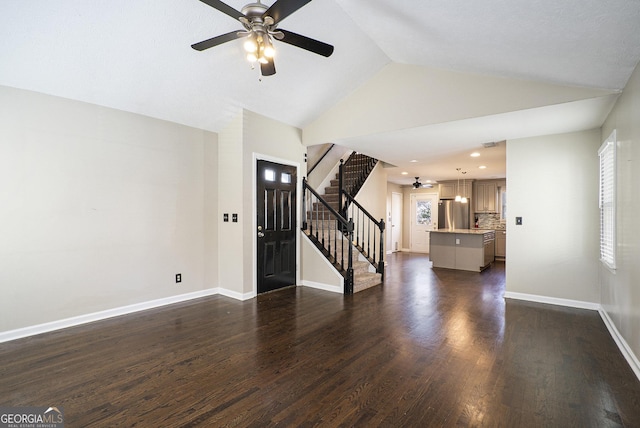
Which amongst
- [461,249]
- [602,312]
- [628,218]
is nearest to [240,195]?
[628,218]

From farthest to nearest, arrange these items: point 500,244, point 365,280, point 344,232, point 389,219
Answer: point 389,219
point 500,244
point 344,232
point 365,280

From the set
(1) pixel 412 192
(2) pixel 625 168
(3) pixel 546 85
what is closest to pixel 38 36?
(3) pixel 546 85

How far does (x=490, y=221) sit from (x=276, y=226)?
7302mm

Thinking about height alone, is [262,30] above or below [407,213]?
above

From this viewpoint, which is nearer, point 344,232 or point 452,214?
point 344,232

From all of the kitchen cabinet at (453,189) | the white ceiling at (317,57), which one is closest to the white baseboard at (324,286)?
the white ceiling at (317,57)

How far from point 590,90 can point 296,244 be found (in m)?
4.25

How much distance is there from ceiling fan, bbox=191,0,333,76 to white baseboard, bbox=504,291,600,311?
4.34 m

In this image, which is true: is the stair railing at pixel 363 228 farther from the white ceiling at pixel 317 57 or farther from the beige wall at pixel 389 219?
the beige wall at pixel 389 219

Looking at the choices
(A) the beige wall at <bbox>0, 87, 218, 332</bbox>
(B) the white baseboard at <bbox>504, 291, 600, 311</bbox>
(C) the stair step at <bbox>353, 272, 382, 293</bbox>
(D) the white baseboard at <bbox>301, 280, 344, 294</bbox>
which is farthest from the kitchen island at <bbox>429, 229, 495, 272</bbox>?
(A) the beige wall at <bbox>0, 87, 218, 332</bbox>

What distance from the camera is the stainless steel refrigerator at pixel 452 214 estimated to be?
9195 millimetres

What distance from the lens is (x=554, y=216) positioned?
4.31m

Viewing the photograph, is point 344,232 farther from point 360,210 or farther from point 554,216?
point 554,216

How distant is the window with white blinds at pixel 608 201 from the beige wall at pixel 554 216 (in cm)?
27
